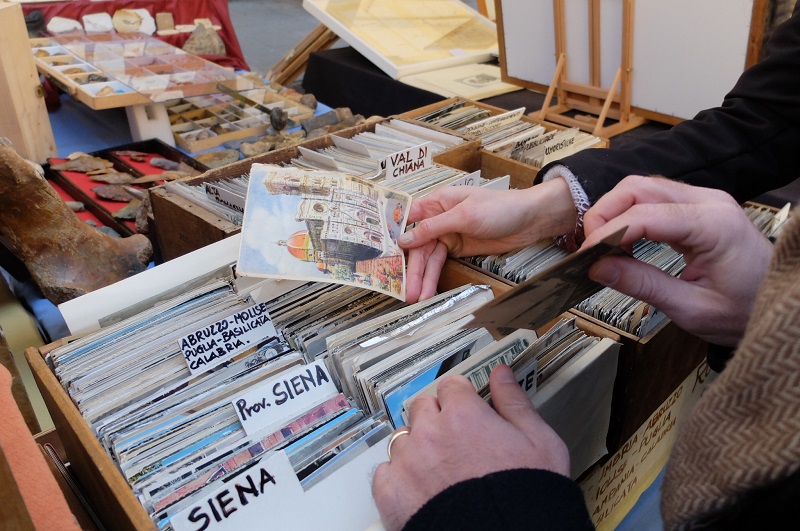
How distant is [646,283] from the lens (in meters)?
0.81

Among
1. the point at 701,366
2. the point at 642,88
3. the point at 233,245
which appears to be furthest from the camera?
the point at 642,88

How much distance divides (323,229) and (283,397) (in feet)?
1.17

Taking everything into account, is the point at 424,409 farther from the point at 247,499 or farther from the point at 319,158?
the point at 319,158

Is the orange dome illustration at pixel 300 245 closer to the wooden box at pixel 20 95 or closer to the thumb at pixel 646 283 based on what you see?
the thumb at pixel 646 283

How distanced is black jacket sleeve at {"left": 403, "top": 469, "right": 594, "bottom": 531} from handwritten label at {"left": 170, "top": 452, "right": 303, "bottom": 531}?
0.25 metres

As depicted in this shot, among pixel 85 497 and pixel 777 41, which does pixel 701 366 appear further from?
pixel 85 497

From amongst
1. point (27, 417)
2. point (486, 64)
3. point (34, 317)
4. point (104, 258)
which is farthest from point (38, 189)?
point (486, 64)

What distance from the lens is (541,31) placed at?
10.0ft

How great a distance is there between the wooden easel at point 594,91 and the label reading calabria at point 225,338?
2175mm

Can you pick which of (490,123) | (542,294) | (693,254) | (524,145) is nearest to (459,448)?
(542,294)

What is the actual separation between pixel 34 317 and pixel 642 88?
2.56 metres

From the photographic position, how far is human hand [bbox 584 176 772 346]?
774mm

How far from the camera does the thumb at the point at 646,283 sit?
78 cm

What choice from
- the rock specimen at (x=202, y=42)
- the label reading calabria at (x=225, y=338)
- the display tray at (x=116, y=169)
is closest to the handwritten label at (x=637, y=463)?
→ the label reading calabria at (x=225, y=338)
